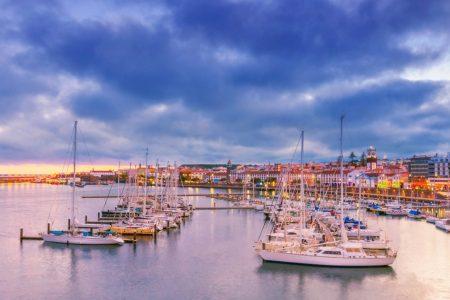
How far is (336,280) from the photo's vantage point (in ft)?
78.5

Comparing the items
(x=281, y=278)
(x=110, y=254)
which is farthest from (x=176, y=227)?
(x=281, y=278)

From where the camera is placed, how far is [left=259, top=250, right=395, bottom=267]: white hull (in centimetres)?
2542

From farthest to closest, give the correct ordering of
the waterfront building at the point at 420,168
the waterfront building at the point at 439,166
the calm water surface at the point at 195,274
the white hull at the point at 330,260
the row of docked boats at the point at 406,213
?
the waterfront building at the point at 420,168 < the waterfront building at the point at 439,166 < the row of docked boats at the point at 406,213 < the white hull at the point at 330,260 < the calm water surface at the point at 195,274

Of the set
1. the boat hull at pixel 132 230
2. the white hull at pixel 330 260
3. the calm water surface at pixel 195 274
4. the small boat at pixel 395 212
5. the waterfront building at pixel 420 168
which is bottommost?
the calm water surface at pixel 195 274

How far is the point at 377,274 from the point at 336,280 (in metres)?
2.51

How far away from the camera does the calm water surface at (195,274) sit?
2203 cm

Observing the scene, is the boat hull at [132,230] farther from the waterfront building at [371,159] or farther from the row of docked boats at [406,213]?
the waterfront building at [371,159]

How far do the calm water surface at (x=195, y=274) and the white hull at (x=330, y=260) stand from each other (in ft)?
1.20

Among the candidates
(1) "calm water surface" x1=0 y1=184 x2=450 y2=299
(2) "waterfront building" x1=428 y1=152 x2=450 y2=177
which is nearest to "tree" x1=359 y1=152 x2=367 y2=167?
(2) "waterfront building" x1=428 y1=152 x2=450 y2=177

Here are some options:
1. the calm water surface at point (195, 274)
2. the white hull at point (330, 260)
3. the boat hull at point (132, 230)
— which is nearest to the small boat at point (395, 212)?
the calm water surface at point (195, 274)

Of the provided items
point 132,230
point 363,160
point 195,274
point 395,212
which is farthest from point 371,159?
point 195,274

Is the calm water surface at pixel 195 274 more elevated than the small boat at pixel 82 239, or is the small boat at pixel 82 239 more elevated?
the small boat at pixel 82 239

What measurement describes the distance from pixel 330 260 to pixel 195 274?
6.55m

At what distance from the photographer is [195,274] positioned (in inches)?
990
